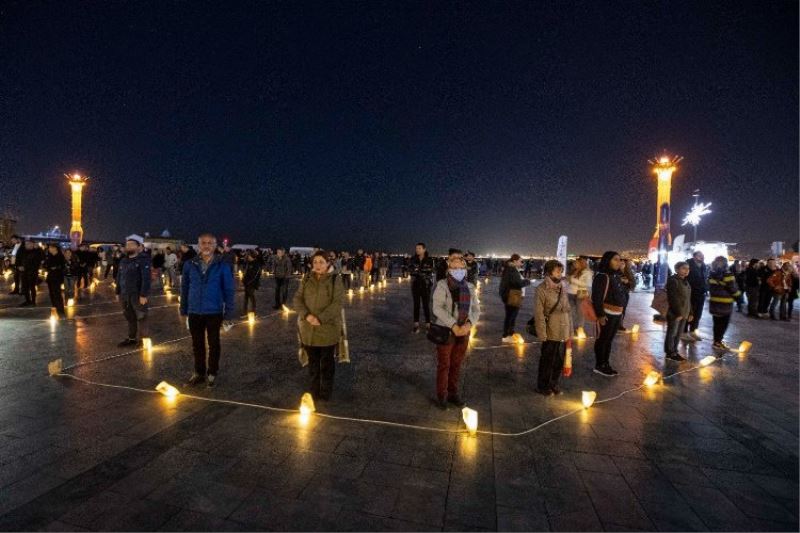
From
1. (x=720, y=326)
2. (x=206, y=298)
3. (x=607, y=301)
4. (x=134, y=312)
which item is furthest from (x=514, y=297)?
(x=134, y=312)

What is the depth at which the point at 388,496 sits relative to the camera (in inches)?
113

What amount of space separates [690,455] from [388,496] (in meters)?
2.91

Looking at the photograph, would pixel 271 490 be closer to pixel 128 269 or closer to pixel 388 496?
pixel 388 496

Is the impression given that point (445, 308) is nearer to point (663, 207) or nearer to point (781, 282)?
point (781, 282)

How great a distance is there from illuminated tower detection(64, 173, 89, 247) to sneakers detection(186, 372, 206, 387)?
3499cm

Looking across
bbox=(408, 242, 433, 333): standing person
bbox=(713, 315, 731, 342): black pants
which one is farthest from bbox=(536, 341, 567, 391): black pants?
bbox=(713, 315, 731, 342): black pants

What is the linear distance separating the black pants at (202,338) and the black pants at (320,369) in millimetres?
1478

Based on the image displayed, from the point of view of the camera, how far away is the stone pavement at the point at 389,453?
8.84 ft

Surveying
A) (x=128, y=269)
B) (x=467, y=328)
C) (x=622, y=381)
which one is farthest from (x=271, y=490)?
(x=128, y=269)

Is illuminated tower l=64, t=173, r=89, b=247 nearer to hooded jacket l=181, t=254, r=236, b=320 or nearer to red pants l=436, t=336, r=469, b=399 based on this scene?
hooded jacket l=181, t=254, r=236, b=320

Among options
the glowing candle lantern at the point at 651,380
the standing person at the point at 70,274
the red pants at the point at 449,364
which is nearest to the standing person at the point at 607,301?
the glowing candle lantern at the point at 651,380

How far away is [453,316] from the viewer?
4453mm

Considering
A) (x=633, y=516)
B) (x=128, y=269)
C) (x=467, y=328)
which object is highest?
(x=128, y=269)

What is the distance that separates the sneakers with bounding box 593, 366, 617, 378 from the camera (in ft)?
19.5
